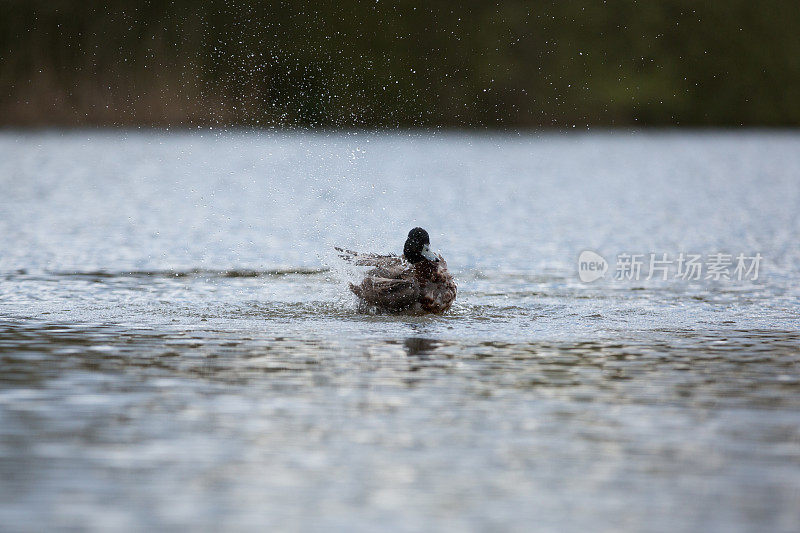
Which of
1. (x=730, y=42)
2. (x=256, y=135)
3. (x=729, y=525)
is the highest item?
(x=730, y=42)

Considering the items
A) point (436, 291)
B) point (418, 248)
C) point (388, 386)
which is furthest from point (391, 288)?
point (388, 386)

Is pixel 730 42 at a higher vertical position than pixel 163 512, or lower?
higher

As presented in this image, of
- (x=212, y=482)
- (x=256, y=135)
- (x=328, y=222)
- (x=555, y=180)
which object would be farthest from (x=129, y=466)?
(x=256, y=135)

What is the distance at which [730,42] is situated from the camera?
14125 centimetres

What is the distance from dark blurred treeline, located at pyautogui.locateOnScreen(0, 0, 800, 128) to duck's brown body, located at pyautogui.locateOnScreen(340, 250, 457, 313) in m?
62.8

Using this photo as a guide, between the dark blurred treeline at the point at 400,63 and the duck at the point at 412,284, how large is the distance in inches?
2471

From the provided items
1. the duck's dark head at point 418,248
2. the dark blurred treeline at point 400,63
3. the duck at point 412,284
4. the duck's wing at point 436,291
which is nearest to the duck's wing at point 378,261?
the duck at point 412,284

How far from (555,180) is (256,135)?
2459 inches

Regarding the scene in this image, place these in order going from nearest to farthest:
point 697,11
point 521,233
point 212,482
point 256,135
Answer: point 212,482 → point 521,233 → point 256,135 → point 697,11

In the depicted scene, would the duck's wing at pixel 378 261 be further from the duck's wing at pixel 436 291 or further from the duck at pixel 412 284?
the duck's wing at pixel 436 291

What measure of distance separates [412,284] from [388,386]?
4.61 meters

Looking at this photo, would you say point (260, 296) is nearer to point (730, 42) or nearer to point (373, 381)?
point (373, 381)

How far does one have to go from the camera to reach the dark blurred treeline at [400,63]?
82250 mm

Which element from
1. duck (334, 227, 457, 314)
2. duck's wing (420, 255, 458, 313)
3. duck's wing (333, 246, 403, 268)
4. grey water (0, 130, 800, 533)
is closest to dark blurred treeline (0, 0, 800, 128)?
grey water (0, 130, 800, 533)
